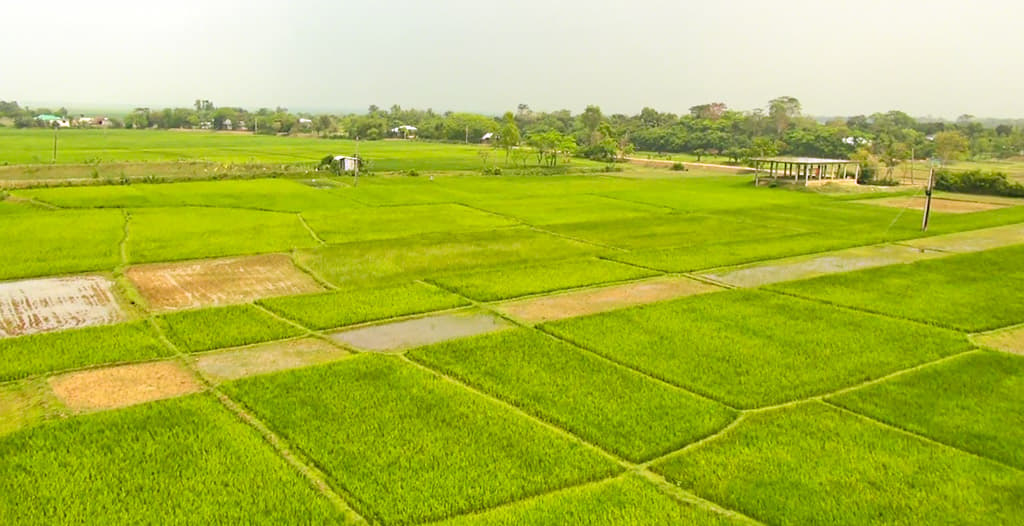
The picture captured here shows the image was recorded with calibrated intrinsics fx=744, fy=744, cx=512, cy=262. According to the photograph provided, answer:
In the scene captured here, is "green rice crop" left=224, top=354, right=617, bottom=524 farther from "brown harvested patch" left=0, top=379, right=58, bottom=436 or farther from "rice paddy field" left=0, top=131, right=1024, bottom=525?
"brown harvested patch" left=0, top=379, right=58, bottom=436

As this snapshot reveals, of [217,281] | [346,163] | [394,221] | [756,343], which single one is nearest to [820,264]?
[756,343]

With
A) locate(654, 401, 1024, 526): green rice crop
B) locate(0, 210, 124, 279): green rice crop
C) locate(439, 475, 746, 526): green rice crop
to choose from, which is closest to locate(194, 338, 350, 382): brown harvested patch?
locate(439, 475, 746, 526): green rice crop

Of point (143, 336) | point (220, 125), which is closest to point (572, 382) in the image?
point (143, 336)

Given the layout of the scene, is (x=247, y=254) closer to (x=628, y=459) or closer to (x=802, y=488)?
(x=628, y=459)

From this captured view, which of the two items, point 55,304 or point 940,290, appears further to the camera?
point 940,290

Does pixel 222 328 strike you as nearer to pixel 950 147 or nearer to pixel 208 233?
pixel 208 233
